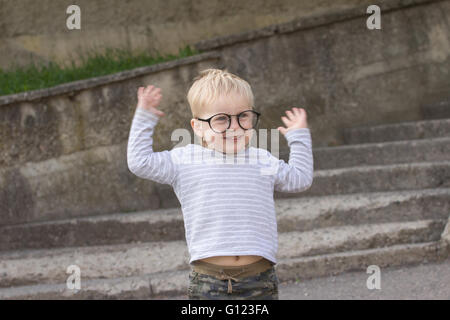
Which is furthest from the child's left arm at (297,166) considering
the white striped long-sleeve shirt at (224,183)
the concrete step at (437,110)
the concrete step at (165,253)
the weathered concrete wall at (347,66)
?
the concrete step at (437,110)

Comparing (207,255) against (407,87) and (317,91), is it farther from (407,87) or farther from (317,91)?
(407,87)

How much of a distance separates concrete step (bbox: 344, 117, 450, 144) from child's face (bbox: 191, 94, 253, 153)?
375 cm

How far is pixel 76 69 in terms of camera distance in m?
5.85

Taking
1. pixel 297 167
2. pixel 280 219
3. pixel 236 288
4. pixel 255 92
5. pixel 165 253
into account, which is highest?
pixel 255 92

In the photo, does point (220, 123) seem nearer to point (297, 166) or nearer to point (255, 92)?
point (297, 166)

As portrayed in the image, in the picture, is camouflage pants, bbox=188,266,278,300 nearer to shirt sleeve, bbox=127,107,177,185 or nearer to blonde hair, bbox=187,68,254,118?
shirt sleeve, bbox=127,107,177,185

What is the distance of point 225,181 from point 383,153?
341 cm

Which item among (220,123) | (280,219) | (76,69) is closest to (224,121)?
(220,123)

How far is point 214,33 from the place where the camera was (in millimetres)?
6566

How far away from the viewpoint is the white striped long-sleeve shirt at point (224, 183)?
2.12 meters

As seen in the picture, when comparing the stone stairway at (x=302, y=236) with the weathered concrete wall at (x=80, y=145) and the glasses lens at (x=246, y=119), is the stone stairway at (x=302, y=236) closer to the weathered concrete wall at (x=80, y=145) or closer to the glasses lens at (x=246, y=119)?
the weathered concrete wall at (x=80, y=145)

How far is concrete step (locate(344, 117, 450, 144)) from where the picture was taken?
549cm

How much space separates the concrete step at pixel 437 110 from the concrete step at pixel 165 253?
1809 millimetres

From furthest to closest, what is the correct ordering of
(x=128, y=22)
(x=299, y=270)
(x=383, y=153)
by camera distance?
(x=128, y=22), (x=383, y=153), (x=299, y=270)
